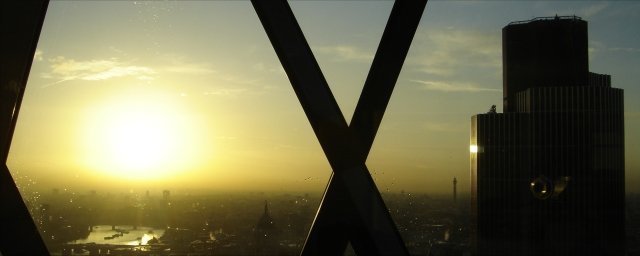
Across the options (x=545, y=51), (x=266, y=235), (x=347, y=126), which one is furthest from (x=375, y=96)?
(x=545, y=51)

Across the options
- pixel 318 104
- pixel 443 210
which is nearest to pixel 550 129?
pixel 443 210

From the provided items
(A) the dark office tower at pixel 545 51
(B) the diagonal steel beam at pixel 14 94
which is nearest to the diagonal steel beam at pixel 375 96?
(B) the diagonal steel beam at pixel 14 94

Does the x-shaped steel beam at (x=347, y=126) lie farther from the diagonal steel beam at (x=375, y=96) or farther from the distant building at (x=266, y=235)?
the distant building at (x=266, y=235)

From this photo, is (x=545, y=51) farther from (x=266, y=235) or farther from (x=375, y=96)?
(x=375, y=96)

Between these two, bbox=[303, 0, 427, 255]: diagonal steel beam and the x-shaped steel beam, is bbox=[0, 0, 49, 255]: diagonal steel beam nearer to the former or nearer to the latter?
the x-shaped steel beam

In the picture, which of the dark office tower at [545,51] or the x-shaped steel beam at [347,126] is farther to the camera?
the dark office tower at [545,51]

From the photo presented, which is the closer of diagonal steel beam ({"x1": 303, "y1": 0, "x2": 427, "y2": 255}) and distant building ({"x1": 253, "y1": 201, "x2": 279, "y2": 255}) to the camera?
diagonal steel beam ({"x1": 303, "y1": 0, "x2": 427, "y2": 255})

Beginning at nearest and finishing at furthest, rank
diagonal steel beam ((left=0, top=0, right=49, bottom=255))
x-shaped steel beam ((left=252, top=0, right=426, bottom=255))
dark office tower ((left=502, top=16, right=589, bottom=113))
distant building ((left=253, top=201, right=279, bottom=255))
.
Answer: x-shaped steel beam ((left=252, top=0, right=426, bottom=255))
diagonal steel beam ((left=0, top=0, right=49, bottom=255))
distant building ((left=253, top=201, right=279, bottom=255))
dark office tower ((left=502, top=16, right=589, bottom=113))

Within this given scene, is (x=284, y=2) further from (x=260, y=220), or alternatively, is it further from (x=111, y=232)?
(x=111, y=232)

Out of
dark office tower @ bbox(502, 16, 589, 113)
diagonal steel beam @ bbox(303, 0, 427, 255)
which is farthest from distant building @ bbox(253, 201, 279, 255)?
dark office tower @ bbox(502, 16, 589, 113)
